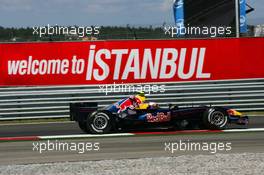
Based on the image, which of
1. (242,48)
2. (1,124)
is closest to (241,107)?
(242,48)

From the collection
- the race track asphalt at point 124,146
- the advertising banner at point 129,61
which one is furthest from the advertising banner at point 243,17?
the race track asphalt at point 124,146

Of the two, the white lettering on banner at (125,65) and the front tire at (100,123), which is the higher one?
the white lettering on banner at (125,65)

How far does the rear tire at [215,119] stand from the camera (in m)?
13.6

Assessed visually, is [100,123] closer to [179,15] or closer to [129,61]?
[129,61]

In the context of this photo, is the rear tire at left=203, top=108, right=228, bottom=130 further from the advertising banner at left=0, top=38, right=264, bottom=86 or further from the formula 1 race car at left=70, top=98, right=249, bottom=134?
the advertising banner at left=0, top=38, right=264, bottom=86

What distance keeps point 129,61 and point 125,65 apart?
0.61 feet

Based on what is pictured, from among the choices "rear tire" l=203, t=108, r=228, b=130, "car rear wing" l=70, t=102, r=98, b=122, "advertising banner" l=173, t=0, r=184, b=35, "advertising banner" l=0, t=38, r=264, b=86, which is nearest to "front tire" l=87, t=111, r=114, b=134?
"car rear wing" l=70, t=102, r=98, b=122

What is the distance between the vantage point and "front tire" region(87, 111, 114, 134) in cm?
1355

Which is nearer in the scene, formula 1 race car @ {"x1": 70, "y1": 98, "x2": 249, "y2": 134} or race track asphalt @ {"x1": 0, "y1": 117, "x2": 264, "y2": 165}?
race track asphalt @ {"x1": 0, "y1": 117, "x2": 264, "y2": 165}

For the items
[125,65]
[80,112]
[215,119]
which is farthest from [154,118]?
[125,65]

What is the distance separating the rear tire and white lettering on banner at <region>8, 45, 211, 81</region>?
565 centimetres

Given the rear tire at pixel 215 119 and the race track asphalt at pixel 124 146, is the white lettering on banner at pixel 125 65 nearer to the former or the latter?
the race track asphalt at pixel 124 146

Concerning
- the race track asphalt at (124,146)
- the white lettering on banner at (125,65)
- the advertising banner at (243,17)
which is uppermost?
the advertising banner at (243,17)

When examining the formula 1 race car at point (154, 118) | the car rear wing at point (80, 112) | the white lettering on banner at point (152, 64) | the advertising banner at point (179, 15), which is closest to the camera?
the formula 1 race car at point (154, 118)
